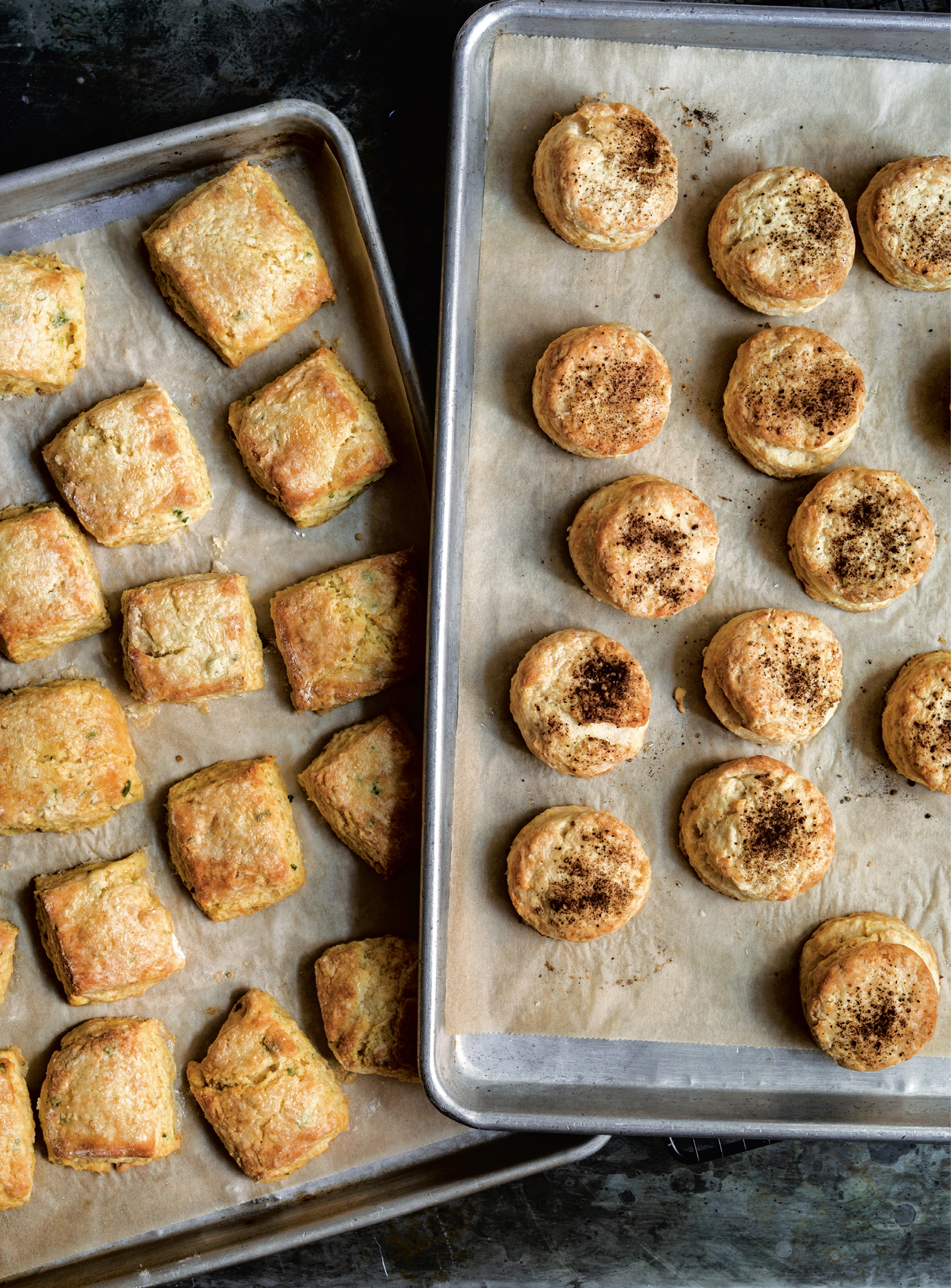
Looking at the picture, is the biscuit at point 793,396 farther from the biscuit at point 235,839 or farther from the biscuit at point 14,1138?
the biscuit at point 14,1138

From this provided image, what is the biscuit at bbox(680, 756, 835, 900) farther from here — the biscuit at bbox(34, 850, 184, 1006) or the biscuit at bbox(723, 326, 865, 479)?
the biscuit at bbox(34, 850, 184, 1006)

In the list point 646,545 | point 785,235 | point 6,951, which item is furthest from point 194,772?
point 785,235

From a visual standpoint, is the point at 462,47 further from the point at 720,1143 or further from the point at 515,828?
the point at 720,1143

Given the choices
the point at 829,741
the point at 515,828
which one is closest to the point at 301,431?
the point at 515,828

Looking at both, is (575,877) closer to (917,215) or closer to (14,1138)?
(14,1138)

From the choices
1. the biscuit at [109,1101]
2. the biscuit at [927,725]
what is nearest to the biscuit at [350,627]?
the biscuit at [109,1101]

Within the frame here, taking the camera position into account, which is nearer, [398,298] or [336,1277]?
[398,298]
